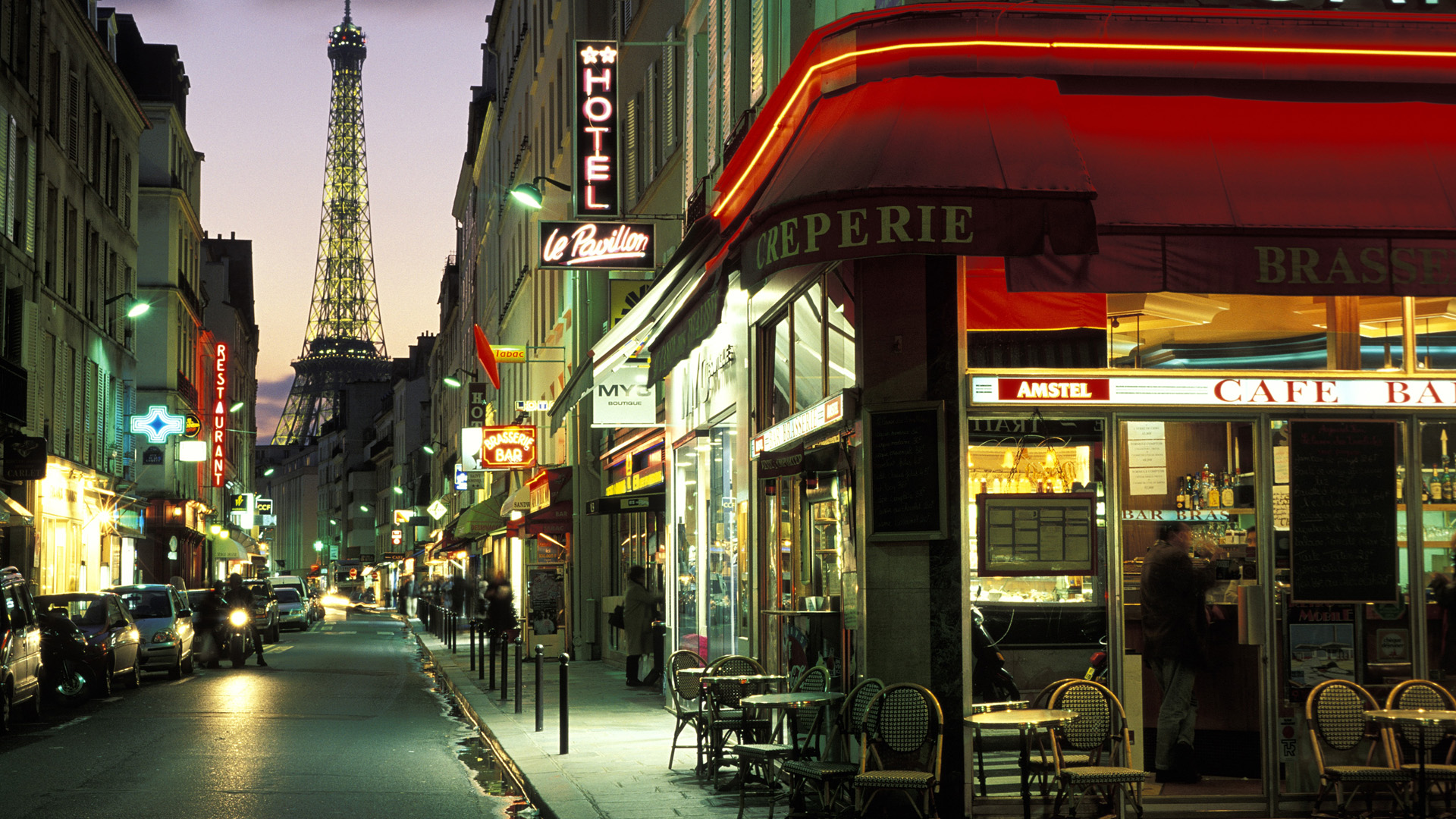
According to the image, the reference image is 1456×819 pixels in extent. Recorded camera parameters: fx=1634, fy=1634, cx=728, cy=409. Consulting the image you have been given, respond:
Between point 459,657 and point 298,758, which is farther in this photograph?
point 459,657

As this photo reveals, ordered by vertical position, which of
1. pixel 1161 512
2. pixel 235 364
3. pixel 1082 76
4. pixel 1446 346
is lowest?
A: pixel 1161 512

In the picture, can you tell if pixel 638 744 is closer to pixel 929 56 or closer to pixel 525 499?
pixel 929 56

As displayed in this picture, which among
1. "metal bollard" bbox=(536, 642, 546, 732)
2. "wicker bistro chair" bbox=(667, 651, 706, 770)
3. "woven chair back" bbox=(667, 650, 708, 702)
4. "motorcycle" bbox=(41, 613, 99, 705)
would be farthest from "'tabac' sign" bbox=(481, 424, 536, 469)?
"woven chair back" bbox=(667, 650, 708, 702)

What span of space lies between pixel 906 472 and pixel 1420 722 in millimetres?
3335

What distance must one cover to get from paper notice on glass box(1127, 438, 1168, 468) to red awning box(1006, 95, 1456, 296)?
1.25 meters

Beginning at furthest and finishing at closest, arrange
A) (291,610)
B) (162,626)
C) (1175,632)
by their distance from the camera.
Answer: (291,610)
(162,626)
(1175,632)

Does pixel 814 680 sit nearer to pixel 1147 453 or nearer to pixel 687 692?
pixel 687 692

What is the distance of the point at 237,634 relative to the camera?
103 ft

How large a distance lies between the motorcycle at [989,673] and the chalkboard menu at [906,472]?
30.1 inches

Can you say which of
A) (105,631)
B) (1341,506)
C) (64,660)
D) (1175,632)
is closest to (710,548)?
(1175,632)

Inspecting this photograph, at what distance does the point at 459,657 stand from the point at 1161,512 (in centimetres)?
2538

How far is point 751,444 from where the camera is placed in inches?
566

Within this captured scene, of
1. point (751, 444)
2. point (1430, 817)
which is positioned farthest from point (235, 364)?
point (1430, 817)

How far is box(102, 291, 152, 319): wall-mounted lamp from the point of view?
133 ft
